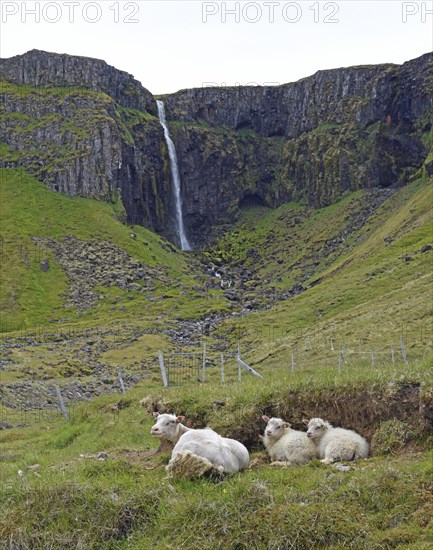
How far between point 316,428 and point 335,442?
62 centimetres

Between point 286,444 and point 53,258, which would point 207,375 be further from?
point 53,258

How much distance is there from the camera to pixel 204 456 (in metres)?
11.9

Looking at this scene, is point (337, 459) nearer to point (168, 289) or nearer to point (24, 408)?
point (24, 408)

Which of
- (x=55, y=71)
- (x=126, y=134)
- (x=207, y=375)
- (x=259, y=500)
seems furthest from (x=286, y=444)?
(x=55, y=71)

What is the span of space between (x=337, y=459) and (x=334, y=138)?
195 m

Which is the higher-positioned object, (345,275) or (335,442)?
Result: (335,442)

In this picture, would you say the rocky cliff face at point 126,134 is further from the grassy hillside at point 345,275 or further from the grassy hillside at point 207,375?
the grassy hillside at point 345,275

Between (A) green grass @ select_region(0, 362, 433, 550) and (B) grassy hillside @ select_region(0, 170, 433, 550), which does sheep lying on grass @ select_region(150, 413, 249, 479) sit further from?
(B) grassy hillside @ select_region(0, 170, 433, 550)

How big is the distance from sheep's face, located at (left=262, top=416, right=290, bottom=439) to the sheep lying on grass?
1098 millimetres

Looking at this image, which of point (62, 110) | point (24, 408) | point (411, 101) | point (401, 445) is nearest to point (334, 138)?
point (411, 101)

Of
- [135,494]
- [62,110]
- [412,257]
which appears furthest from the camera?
[62,110]

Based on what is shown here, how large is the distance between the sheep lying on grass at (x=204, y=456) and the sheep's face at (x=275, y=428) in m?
1.10

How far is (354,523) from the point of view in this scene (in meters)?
9.32

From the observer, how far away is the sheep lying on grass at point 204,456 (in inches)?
452
